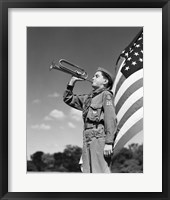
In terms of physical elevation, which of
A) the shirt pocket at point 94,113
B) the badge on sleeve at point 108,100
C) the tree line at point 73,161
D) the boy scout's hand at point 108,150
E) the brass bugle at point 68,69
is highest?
the brass bugle at point 68,69

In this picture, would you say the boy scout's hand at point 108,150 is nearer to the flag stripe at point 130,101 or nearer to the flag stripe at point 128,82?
the flag stripe at point 130,101

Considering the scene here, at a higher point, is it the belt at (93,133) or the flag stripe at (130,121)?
the flag stripe at (130,121)

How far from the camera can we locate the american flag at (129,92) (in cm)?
266

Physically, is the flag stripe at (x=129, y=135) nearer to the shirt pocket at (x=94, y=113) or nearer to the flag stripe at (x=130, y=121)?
the flag stripe at (x=130, y=121)

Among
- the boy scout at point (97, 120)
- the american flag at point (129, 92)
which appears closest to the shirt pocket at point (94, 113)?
the boy scout at point (97, 120)

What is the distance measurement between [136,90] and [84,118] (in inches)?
16.1

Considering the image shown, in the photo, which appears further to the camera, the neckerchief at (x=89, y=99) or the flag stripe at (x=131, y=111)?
the neckerchief at (x=89, y=99)

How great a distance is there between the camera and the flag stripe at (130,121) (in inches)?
104

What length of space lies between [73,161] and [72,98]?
436 mm

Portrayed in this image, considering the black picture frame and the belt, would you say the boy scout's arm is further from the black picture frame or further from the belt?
the black picture frame

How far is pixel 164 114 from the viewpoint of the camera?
2598 millimetres

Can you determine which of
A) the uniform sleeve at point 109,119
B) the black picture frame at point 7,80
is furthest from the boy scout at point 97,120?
the black picture frame at point 7,80

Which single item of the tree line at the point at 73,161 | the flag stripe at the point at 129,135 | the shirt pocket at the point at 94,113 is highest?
the shirt pocket at the point at 94,113

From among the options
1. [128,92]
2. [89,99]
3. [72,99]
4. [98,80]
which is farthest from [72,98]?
[128,92]
